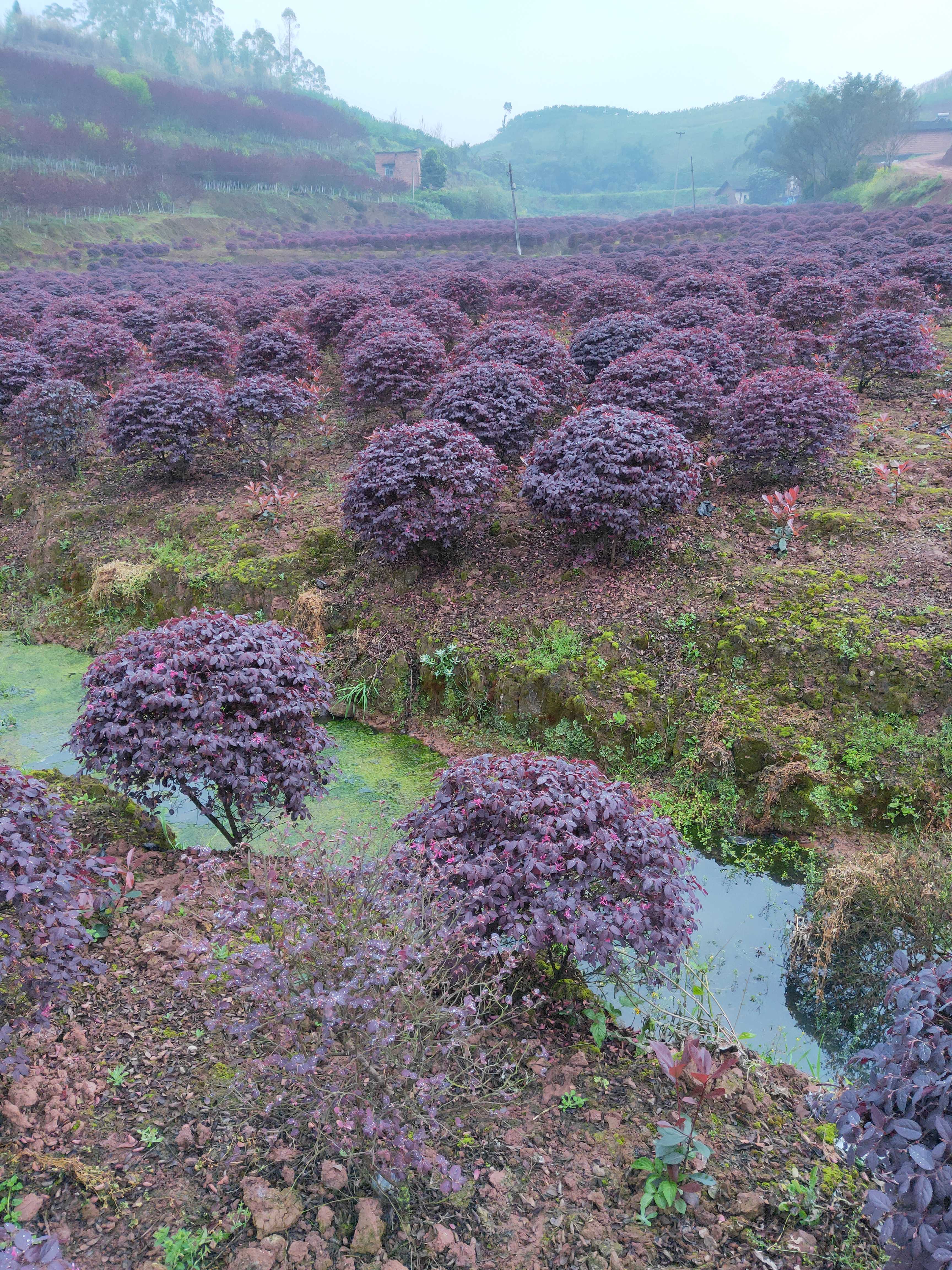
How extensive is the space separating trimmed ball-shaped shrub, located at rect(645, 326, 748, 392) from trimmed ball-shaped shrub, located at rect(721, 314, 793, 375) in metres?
1.09

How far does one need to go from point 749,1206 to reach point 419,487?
6.29 m

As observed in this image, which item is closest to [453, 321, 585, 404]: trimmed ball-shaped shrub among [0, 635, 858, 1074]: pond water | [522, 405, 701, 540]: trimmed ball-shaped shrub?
[522, 405, 701, 540]: trimmed ball-shaped shrub

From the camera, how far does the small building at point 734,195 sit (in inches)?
3177

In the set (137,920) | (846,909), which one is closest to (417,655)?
(137,920)

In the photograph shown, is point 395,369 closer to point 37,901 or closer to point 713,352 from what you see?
point 713,352

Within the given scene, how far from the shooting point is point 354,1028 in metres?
2.62

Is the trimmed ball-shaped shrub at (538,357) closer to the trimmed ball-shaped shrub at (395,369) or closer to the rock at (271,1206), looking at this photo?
the trimmed ball-shaped shrub at (395,369)

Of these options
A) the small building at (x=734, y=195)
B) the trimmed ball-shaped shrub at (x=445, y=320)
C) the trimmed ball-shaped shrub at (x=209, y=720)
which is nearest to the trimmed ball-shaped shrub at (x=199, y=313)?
the trimmed ball-shaped shrub at (x=445, y=320)

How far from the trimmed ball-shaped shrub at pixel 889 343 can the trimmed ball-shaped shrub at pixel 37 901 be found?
40.4 ft

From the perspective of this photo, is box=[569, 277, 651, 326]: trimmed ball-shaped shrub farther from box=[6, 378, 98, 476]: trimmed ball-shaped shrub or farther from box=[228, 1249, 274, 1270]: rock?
box=[228, 1249, 274, 1270]: rock

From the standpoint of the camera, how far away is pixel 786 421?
7.88m

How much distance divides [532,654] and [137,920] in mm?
4107

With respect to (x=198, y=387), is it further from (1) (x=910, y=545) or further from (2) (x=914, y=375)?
(2) (x=914, y=375)

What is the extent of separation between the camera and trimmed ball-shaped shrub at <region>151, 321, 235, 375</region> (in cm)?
1238
